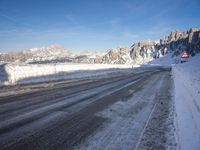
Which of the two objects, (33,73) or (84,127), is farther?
(33,73)

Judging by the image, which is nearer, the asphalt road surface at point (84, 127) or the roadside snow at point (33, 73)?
the asphalt road surface at point (84, 127)

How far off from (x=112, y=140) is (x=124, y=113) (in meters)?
3.13

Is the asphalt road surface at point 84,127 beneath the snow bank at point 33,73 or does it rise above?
beneath

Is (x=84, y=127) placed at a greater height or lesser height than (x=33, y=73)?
lesser

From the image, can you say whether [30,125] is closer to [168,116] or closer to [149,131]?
[149,131]

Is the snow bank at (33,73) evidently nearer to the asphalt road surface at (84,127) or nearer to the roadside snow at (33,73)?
the roadside snow at (33,73)

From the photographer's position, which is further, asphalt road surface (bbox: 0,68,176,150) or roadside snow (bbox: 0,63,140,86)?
roadside snow (bbox: 0,63,140,86)

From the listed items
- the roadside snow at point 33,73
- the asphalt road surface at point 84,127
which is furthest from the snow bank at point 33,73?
the asphalt road surface at point 84,127

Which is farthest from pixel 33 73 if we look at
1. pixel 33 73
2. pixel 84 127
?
pixel 84 127

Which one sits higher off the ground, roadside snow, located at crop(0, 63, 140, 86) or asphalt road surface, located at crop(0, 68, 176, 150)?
roadside snow, located at crop(0, 63, 140, 86)

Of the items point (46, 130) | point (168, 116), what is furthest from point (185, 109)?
point (46, 130)

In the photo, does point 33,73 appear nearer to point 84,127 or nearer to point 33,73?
point 33,73

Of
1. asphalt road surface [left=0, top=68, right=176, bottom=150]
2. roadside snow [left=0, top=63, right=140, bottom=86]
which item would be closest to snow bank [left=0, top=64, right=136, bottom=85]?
roadside snow [left=0, top=63, right=140, bottom=86]

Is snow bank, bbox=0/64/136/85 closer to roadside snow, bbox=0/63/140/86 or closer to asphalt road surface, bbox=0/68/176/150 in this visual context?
roadside snow, bbox=0/63/140/86
